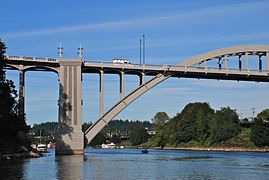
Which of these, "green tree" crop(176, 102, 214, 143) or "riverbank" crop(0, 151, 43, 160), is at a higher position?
"green tree" crop(176, 102, 214, 143)

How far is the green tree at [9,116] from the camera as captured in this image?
63625mm

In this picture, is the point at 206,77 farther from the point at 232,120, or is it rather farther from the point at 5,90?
the point at 232,120

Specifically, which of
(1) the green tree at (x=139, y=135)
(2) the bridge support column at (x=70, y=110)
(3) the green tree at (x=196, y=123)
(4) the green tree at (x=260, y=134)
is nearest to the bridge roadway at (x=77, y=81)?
(2) the bridge support column at (x=70, y=110)

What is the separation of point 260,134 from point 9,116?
65.8 m

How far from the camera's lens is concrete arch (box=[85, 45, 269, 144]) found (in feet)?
235

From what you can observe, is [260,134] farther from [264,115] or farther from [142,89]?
[142,89]

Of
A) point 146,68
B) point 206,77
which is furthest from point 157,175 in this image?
point 206,77

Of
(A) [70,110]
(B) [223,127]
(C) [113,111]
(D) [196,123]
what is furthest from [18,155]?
(D) [196,123]

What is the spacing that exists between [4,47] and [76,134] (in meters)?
13.9

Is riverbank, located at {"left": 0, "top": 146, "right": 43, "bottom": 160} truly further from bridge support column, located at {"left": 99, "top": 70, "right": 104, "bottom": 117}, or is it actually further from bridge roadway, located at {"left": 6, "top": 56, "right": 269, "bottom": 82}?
bridge roadway, located at {"left": 6, "top": 56, "right": 269, "bottom": 82}

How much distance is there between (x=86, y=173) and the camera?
41.8 m

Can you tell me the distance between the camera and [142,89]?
73.9 m

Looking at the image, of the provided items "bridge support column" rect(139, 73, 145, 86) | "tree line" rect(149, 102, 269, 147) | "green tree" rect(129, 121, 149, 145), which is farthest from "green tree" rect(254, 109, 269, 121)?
"bridge support column" rect(139, 73, 145, 86)

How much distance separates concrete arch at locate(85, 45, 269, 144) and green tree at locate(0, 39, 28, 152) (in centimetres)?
862
